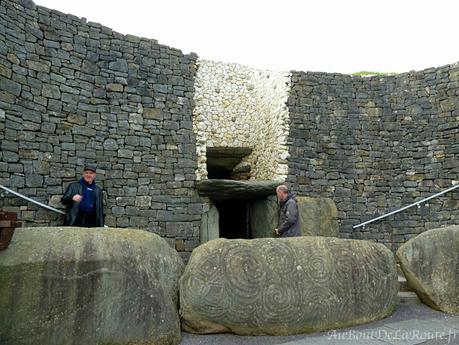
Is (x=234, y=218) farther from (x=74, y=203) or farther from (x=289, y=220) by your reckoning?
(x=74, y=203)

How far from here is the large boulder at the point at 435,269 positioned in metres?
3.84

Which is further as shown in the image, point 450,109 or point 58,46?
point 450,109

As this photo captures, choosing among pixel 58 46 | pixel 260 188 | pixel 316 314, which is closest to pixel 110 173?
Answer: pixel 58 46

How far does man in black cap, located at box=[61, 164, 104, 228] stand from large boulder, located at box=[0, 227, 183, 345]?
234 centimetres

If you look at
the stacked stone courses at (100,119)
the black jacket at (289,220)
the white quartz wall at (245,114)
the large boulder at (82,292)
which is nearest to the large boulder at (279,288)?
the large boulder at (82,292)

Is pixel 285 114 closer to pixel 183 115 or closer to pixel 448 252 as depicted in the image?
pixel 183 115

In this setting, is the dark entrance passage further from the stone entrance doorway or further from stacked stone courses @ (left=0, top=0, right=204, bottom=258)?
stacked stone courses @ (left=0, top=0, right=204, bottom=258)

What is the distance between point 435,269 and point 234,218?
5363 mm

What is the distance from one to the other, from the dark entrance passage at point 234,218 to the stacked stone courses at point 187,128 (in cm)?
88

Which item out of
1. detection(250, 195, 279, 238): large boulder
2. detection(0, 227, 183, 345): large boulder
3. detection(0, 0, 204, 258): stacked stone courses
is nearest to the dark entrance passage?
detection(250, 195, 279, 238): large boulder

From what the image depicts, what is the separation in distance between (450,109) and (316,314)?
22.2 ft

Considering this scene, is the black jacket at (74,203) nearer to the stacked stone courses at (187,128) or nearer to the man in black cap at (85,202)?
the man in black cap at (85,202)

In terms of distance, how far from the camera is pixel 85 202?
512 cm

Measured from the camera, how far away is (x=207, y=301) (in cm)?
299
